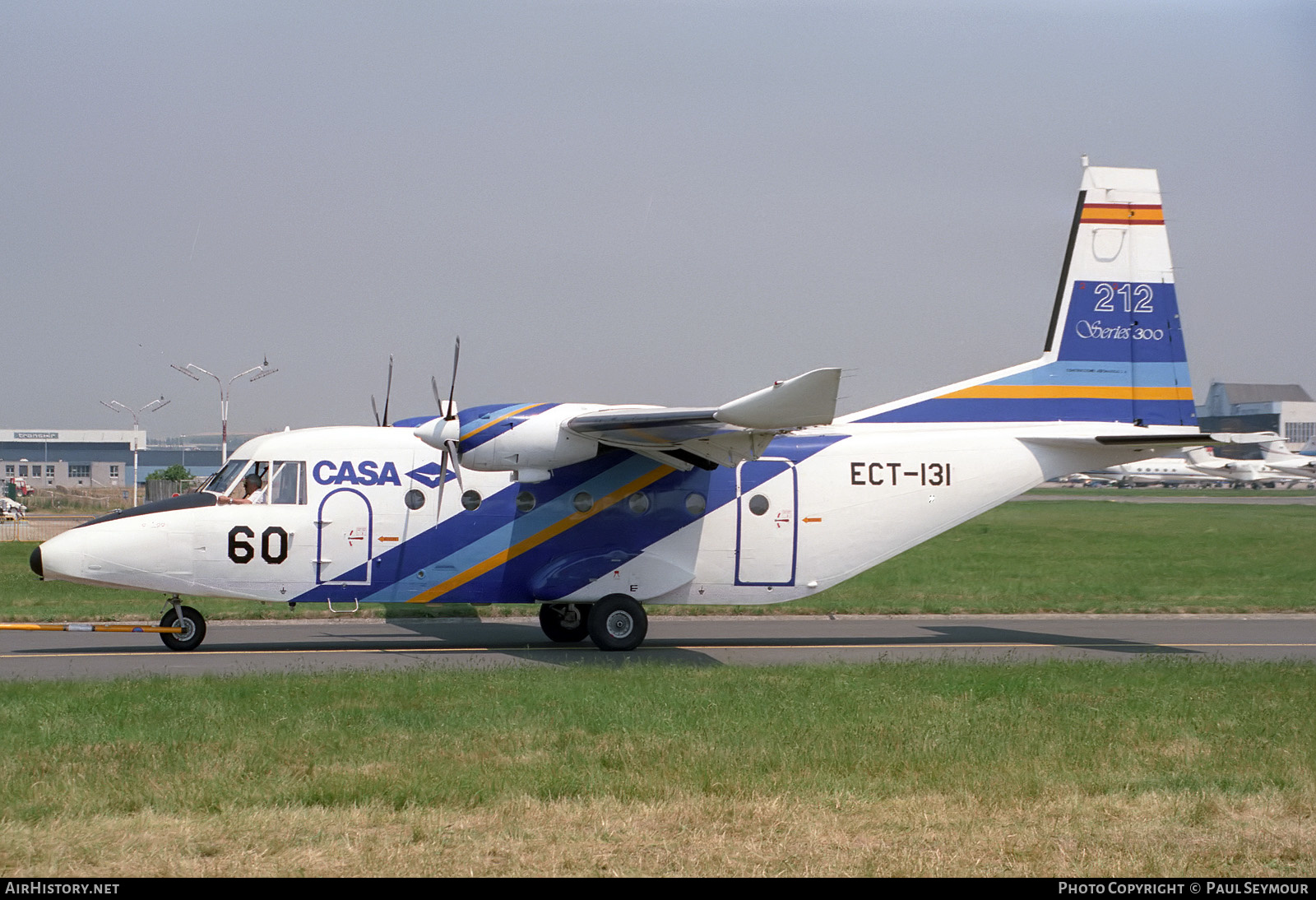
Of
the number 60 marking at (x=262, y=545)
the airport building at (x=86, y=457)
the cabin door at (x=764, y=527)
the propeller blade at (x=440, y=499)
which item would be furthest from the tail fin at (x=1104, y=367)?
the airport building at (x=86, y=457)

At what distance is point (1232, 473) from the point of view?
8412cm

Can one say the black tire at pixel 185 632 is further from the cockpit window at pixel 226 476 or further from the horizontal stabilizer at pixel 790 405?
the horizontal stabilizer at pixel 790 405

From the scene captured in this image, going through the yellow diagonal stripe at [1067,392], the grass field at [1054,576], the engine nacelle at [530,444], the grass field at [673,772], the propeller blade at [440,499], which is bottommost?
the grass field at [1054,576]

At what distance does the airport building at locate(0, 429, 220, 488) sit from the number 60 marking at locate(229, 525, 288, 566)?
300 feet

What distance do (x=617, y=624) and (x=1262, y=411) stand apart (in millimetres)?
125396

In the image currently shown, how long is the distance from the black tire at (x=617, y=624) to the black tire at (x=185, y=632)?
517 centimetres

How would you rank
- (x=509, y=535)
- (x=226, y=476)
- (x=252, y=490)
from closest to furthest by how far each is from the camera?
1. (x=252, y=490)
2. (x=226, y=476)
3. (x=509, y=535)

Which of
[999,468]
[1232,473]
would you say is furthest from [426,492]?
[1232,473]

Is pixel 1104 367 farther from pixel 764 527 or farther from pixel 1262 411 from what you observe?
pixel 1262 411

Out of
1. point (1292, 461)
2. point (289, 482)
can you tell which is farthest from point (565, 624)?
point (1292, 461)

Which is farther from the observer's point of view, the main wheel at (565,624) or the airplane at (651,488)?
the main wheel at (565,624)

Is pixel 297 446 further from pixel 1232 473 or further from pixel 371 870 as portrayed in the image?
pixel 1232 473

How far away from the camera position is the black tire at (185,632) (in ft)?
50.1

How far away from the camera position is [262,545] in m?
15.2
